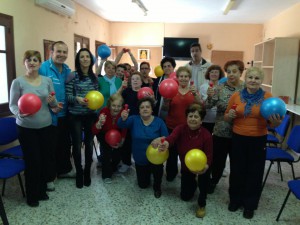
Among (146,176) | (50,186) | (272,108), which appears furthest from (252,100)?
(50,186)

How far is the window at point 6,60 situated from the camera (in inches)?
129

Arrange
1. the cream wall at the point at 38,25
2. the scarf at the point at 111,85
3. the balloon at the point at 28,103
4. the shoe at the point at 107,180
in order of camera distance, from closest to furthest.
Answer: the balloon at the point at 28,103 < the shoe at the point at 107,180 < the scarf at the point at 111,85 < the cream wall at the point at 38,25

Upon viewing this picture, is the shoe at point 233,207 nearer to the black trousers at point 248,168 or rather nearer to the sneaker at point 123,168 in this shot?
the black trousers at point 248,168

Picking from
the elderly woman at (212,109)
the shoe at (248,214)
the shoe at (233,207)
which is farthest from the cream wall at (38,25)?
the shoe at (248,214)

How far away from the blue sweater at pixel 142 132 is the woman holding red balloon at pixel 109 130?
0.50 feet

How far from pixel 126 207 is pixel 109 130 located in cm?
83

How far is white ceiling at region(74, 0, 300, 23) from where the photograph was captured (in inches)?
211

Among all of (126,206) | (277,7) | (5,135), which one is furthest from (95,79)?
(277,7)

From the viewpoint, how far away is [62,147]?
2912 mm

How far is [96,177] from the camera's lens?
307 centimetres

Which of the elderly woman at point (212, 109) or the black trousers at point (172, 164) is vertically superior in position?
the elderly woman at point (212, 109)

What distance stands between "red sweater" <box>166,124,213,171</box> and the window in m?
2.26

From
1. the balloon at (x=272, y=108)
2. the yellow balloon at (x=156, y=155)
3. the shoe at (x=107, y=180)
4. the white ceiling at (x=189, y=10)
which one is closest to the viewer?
the balloon at (x=272, y=108)

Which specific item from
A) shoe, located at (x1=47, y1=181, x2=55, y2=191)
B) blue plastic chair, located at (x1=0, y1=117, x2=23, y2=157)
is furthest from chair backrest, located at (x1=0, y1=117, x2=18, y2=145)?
shoe, located at (x1=47, y1=181, x2=55, y2=191)
